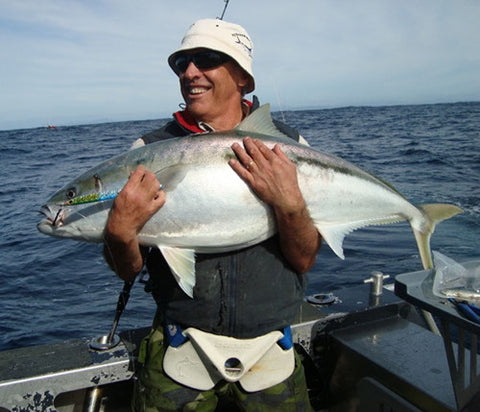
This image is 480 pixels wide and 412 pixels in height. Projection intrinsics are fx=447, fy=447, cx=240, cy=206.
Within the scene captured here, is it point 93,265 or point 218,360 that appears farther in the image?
point 93,265

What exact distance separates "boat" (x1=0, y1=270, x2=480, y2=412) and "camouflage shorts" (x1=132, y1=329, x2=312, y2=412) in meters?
0.42

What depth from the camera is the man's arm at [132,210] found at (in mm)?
2290

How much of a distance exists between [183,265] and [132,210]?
1.33ft

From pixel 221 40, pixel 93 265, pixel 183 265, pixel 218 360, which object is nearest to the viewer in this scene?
pixel 183 265

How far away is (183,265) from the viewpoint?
241 cm

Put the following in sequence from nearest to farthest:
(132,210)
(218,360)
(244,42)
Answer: (132,210) → (218,360) → (244,42)

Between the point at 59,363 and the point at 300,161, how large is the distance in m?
2.10

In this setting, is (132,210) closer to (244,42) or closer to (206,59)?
(206,59)

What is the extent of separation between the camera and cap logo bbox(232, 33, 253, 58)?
281 cm

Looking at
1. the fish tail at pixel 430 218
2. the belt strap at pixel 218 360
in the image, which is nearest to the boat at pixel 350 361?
the fish tail at pixel 430 218

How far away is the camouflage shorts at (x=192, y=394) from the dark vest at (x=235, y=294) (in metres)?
0.32

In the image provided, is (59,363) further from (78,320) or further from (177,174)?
(78,320)

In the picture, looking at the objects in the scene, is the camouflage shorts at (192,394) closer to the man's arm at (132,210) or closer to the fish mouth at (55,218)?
the man's arm at (132,210)

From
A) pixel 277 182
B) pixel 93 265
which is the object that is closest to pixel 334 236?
pixel 277 182
